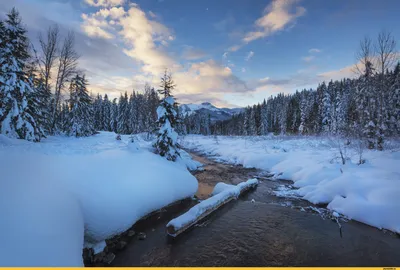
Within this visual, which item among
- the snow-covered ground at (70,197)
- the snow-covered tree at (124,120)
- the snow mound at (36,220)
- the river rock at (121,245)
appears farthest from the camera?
the snow-covered tree at (124,120)

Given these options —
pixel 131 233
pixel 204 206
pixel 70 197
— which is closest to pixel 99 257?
pixel 131 233

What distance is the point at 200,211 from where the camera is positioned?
24.4ft

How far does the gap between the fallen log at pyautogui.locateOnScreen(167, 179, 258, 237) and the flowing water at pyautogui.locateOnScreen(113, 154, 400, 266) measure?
25cm

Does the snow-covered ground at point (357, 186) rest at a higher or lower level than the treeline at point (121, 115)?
lower

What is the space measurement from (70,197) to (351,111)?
166ft

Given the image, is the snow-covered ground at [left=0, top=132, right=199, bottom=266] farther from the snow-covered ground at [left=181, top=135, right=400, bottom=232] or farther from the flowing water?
the snow-covered ground at [left=181, top=135, right=400, bottom=232]

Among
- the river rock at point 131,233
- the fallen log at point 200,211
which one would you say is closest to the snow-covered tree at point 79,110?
the river rock at point 131,233

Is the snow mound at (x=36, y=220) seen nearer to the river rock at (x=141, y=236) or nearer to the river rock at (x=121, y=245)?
the river rock at (x=121, y=245)

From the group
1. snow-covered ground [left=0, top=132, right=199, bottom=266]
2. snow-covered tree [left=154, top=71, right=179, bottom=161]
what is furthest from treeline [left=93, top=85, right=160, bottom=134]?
snow-covered ground [left=0, top=132, right=199, bottom=266]

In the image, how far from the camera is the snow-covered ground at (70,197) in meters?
3.59

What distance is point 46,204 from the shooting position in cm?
453

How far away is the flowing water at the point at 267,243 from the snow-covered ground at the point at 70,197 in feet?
3.65

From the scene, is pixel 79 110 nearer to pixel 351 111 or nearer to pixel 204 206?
pixel 204 206

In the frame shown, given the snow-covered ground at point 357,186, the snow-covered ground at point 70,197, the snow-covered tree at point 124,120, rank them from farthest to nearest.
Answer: the snow-covered tree at point 124,120 < the snow-covered ground at point 357,186 < the snow-covered ground at point 70,197
